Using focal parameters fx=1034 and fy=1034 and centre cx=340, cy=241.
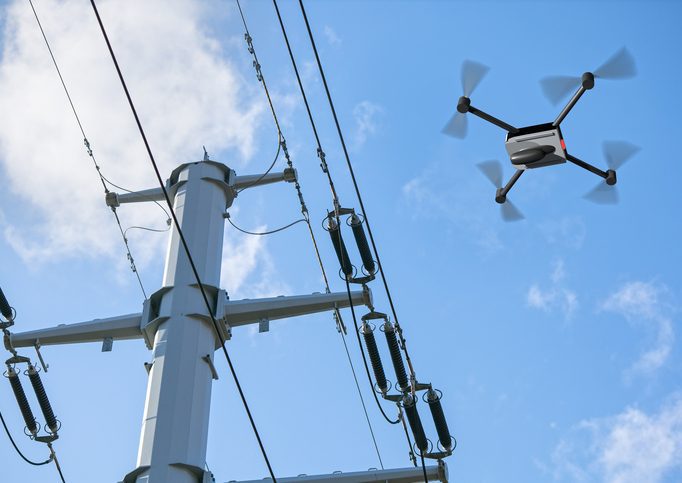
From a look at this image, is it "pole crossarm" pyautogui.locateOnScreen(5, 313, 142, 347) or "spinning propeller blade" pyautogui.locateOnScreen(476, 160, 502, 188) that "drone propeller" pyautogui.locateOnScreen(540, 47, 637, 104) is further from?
"pole crossarm" pyautogui.locateOnScreen(5, 313, 142, 347)

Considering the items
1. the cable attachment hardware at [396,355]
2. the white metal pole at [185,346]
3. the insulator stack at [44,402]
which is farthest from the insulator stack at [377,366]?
the insulator stack at [44,402]

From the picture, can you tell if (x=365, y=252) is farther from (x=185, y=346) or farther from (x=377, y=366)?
(x=185, y=346)

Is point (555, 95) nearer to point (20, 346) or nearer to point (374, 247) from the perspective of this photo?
point (374, 247)

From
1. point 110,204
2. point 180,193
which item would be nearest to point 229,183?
point 180,193

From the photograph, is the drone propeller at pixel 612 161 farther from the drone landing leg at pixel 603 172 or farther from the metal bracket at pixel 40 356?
the metal bracket at pixel 40 356

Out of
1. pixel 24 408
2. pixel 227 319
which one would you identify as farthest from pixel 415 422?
pixel 24 408

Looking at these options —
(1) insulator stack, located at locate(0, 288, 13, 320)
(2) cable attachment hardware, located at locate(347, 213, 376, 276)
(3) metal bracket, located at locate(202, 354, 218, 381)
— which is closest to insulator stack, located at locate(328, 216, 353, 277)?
(2) cable attachment hardware, located at locate(347, 213, 376, 276)
